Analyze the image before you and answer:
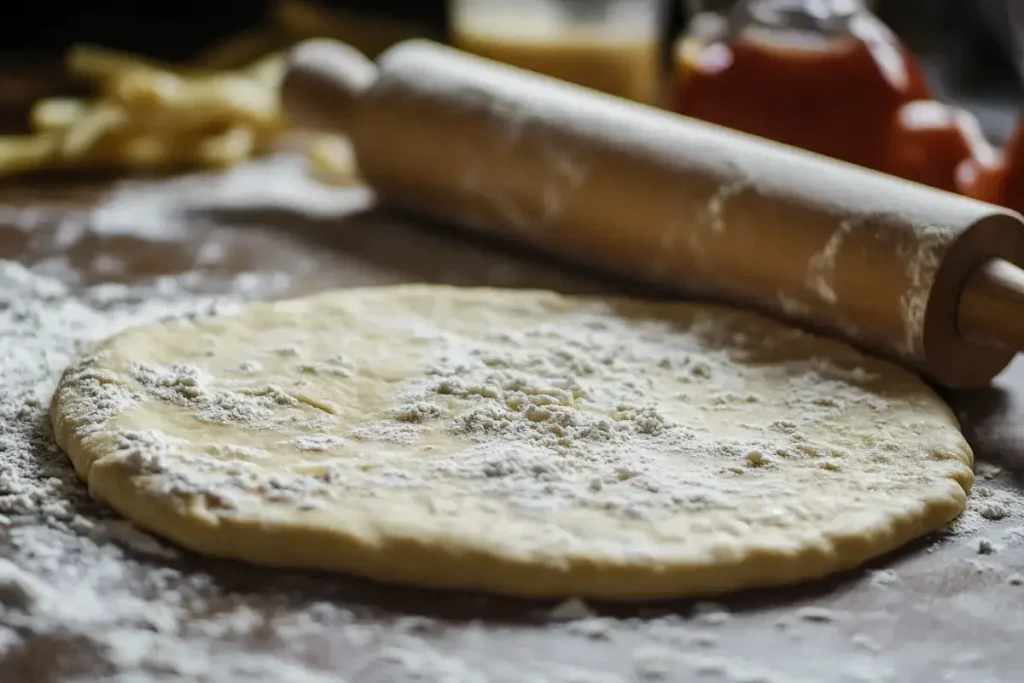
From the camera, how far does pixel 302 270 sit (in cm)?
152

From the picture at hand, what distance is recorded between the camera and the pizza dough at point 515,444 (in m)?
0.85

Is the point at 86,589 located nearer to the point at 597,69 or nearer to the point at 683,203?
the point at 683,203

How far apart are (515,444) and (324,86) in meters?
0.94

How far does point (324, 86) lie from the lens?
1.75 m

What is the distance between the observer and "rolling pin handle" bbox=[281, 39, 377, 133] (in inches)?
68.6

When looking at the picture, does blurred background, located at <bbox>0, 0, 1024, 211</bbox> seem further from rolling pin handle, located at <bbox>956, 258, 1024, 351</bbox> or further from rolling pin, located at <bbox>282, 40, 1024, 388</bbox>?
rolling pin handle, located at <bbox>956, 258, 1024, 351</bbox>

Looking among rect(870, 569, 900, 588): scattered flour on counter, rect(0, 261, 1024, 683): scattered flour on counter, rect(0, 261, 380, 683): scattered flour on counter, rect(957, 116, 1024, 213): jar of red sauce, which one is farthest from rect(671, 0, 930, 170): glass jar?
rect(0, 261, 380, 683): scattered flour on counter

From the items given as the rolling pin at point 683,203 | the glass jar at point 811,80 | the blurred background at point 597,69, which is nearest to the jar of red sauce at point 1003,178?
the blurred background at point 597,69

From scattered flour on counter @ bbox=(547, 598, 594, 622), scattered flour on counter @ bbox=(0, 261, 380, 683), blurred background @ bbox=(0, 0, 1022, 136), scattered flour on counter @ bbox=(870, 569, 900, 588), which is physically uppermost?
blurred background @ bbox=(0, 0, 1022, 136)

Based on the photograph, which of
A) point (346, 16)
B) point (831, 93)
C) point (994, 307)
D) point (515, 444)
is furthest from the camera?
point (346, 16)

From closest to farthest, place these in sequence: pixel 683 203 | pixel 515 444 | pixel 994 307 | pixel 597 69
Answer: pixel 515 444 → pixel 994 307 → pixel 683 203 → pixel 597 69

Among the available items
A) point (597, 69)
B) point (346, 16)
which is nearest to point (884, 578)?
point (597, 69)

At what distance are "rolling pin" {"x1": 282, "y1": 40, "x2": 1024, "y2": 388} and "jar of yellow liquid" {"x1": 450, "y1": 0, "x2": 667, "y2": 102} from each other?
347 mm

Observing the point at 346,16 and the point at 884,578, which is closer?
the point at 884,578
